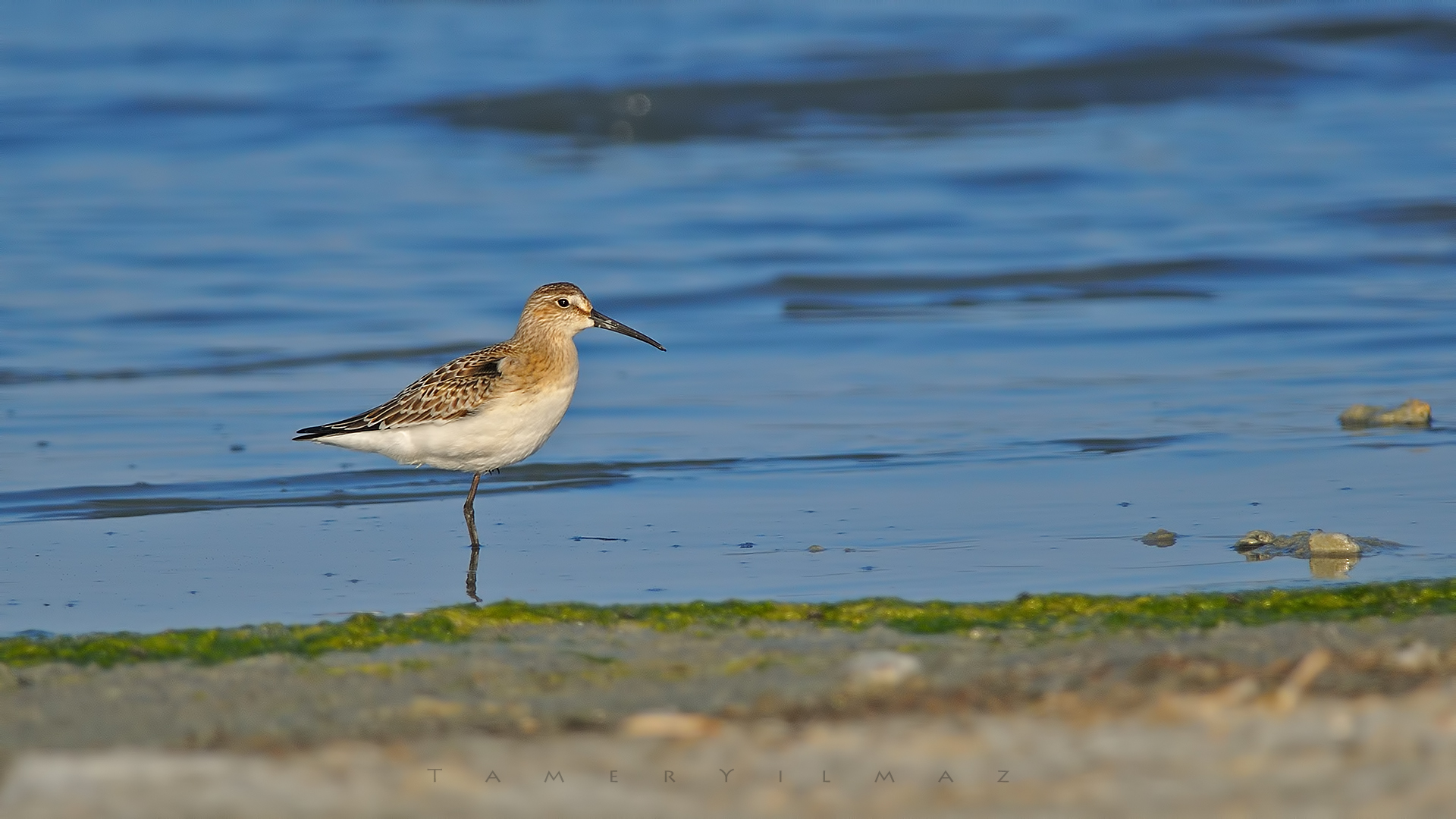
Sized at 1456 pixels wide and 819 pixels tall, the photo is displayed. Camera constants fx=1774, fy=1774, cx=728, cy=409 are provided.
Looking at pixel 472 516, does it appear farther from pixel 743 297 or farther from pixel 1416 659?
pixel 743 297

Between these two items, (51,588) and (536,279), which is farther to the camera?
(536,279)

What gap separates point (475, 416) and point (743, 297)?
19.7ft

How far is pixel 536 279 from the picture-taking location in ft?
43.3

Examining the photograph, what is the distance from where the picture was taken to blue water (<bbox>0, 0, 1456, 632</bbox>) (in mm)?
6773

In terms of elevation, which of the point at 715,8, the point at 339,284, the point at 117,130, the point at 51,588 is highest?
the point at 715,8

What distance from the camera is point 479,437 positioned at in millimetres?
6996

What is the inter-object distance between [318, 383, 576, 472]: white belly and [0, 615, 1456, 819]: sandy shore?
222 centimetres

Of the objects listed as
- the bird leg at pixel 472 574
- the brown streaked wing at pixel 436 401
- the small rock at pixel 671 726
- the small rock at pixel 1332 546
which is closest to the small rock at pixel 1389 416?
the small rock at pixel 1332 546

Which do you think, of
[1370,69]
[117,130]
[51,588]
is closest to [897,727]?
[51,588]

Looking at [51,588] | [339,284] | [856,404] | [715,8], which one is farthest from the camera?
[715,8]

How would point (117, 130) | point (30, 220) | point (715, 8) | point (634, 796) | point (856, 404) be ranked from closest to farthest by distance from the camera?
point (634, 796) < point (856, 404) < point (30, 220) < point (117, 130) < point (715, 8)

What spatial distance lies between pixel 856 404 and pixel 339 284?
5060mm

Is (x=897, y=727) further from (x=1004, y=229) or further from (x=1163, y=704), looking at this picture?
(x=1004, y=229)

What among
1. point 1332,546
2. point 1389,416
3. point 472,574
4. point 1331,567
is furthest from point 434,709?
point 1389,416
